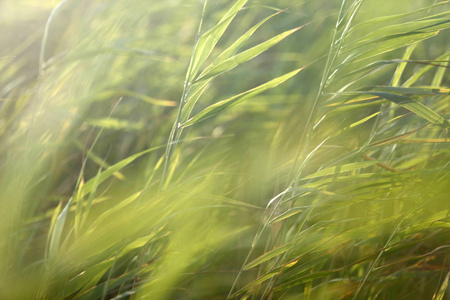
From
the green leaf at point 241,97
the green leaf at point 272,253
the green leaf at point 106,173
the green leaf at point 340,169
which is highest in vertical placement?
the green leaf at point 241,97

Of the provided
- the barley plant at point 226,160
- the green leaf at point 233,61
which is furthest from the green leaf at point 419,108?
the green leaf at point 233,61

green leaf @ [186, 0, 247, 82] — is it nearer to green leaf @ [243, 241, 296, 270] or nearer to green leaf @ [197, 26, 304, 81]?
green leaf @ [197, 26, 304, 81]

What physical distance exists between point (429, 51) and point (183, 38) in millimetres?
591

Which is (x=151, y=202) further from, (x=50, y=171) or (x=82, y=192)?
(x=50, y=171)

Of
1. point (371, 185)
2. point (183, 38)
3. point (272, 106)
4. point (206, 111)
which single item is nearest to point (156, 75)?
point (183, 38)

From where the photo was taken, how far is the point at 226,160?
74 centimetres

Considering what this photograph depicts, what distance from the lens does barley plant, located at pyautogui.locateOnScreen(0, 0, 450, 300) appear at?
491 mm

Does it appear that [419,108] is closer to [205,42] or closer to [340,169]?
[340,169]

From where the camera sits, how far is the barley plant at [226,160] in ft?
1.61

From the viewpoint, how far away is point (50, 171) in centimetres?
74

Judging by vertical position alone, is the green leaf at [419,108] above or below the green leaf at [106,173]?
above

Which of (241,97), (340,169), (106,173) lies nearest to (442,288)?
(340,169)

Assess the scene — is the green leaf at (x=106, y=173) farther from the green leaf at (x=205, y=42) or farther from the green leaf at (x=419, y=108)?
the green leaf at (x=419, y=108)

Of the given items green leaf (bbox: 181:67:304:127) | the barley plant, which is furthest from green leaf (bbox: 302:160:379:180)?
green leaf (bbox: 181:67:304:127)
